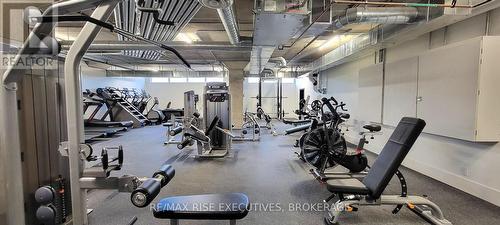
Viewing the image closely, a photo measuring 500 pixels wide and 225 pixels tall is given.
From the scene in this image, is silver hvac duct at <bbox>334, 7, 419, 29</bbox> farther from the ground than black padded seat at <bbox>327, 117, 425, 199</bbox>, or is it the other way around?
silver hvac duct at <bbox>334, 7, 419, 29</bbox>

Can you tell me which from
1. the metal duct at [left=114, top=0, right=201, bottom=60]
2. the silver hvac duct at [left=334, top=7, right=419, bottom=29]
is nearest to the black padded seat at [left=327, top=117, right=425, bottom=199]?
the silver hvac duct at [left=334, top=7, right=419, bottom=29]

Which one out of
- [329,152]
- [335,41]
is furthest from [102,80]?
[329,152]

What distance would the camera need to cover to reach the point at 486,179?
3.02 metres

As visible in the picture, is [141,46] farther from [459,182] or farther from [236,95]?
[459,182]

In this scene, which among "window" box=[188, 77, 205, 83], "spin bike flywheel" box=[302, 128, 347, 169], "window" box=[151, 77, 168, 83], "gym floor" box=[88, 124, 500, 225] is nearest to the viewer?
"gym floor" box=[88, 124, 500, 225]

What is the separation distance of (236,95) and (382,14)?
6.78 meters

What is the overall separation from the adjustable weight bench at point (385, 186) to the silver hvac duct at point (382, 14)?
148cm

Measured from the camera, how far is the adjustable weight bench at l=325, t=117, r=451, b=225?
2.31m

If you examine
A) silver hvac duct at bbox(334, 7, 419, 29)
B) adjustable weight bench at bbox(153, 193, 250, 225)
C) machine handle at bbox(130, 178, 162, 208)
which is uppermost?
silver hvac duct at bbox(334, 7, 419, 29)

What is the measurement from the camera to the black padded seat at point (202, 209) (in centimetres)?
150

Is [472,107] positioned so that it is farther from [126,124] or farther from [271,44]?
[126,124]

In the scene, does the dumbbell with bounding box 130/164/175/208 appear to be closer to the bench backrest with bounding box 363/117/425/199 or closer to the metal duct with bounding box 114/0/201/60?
the metal duct with bounding box 114/0/201/60

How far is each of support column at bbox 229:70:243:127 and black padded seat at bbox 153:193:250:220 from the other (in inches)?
309

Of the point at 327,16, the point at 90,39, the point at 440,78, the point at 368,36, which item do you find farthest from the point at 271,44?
the point at 90,39
